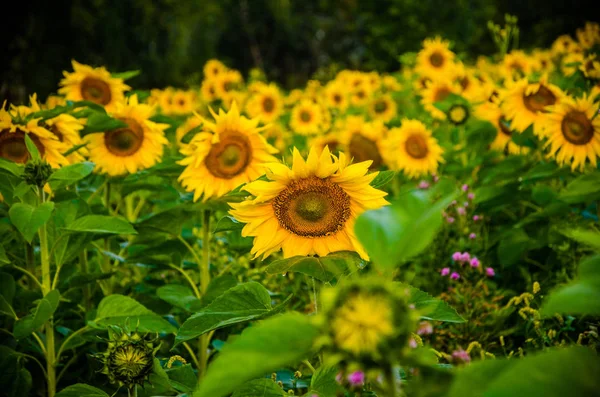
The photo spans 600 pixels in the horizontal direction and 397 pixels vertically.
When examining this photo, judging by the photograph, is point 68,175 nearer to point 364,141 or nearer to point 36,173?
point 36,173

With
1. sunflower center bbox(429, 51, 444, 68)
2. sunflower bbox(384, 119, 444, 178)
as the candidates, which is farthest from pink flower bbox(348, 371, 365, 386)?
sunflower center bbox(429, 51, 444, 68)

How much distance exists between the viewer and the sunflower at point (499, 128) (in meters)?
3.08

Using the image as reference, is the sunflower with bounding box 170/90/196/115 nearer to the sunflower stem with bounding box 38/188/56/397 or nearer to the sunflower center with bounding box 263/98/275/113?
the sunflower center with bounding box 263/98/275/113

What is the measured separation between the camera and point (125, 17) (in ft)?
31.2

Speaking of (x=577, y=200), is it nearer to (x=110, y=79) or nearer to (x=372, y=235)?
(x=372, y=235)

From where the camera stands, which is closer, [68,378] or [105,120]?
[68,378]

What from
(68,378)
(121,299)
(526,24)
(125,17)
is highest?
(526,24)

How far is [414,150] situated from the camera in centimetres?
342

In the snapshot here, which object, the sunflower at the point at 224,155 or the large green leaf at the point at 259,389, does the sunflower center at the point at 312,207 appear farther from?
the sunflower at the point at 224,155

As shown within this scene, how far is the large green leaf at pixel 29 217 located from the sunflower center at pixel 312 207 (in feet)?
2.02

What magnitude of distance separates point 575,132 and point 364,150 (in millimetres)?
1507

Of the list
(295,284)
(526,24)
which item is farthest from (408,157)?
(526,24)

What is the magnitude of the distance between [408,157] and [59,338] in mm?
2125

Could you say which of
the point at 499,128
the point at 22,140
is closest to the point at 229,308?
the point at 22,140
